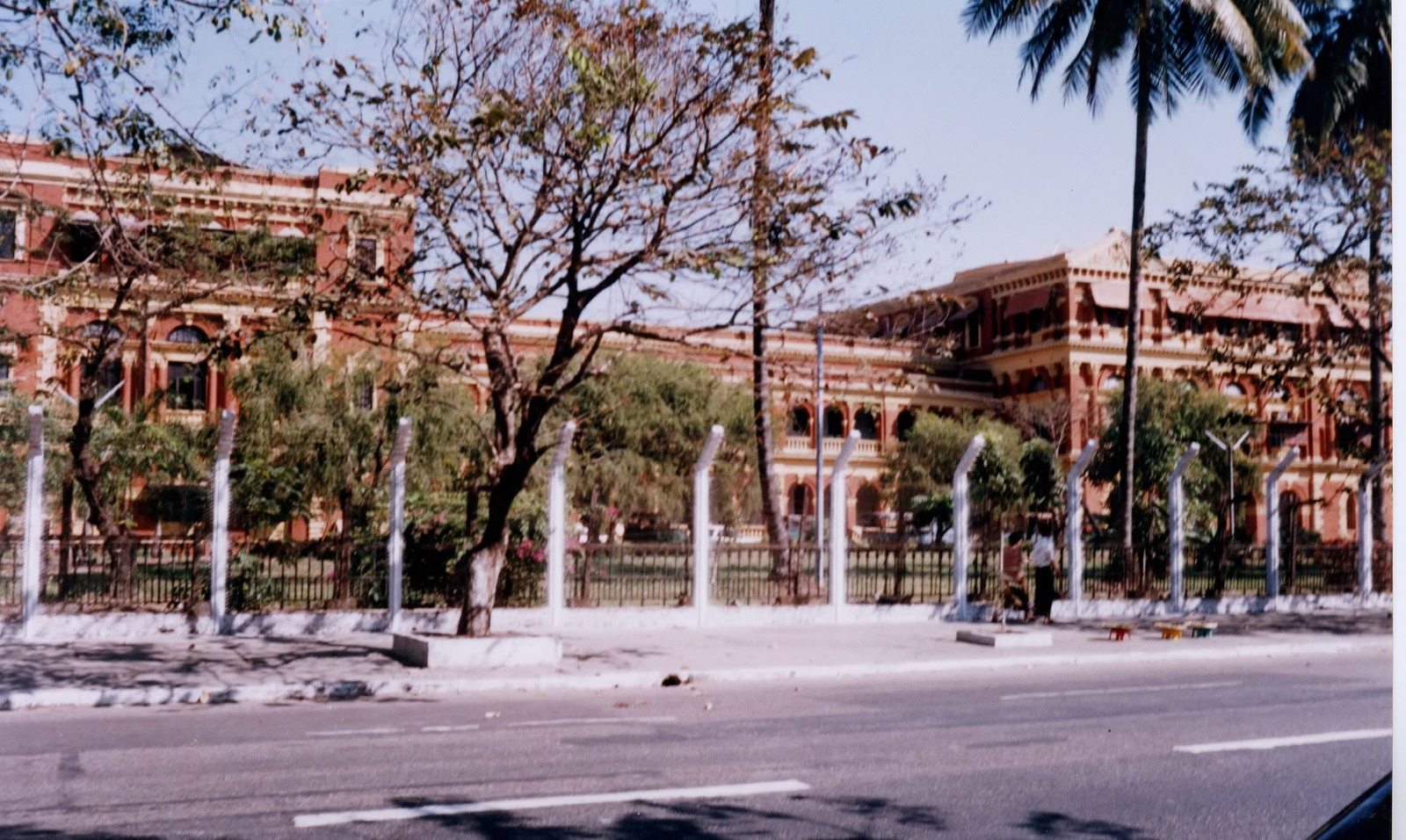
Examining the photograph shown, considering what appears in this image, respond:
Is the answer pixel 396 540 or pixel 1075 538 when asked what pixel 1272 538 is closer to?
pixel 1075 538

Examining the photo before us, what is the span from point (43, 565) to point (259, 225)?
4367mm

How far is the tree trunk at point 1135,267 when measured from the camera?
21.9 metres

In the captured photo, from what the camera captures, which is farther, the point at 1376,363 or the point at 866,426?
the point at 866,426

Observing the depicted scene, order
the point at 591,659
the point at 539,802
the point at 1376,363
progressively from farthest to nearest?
1. the point at 1376,363
2. the point at 591,659
3. the point at 539,802

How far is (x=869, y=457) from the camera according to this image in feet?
175

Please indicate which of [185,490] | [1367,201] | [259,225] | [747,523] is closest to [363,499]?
[185,490]

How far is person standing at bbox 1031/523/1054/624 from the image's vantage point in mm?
18516

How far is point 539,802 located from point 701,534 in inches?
394

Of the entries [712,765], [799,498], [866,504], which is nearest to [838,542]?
[712,765]

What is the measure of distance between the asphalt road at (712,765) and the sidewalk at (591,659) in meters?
0.66

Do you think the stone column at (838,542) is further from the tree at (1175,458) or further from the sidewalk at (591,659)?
the tree at (1175,458)

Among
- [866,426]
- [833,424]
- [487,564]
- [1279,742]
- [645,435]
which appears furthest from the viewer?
[833,424]

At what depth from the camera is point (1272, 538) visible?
21031 mm

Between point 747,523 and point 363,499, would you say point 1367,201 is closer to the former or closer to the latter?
point 363,499
